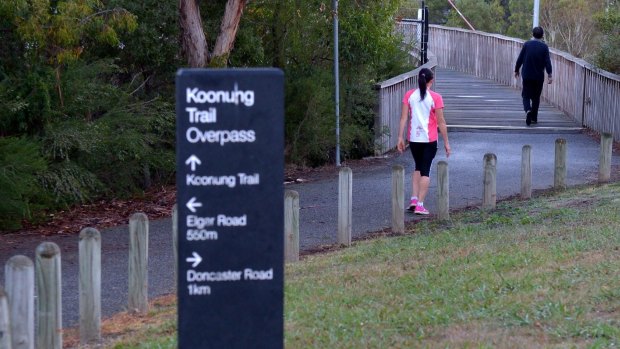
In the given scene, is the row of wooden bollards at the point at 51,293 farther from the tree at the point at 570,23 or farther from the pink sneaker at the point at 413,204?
the tree at the point at 570,23

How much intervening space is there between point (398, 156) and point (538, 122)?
476 centimetres

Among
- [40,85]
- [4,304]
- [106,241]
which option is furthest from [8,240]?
[4,304]

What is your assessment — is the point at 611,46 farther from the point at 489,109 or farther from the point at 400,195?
the point at 400,195

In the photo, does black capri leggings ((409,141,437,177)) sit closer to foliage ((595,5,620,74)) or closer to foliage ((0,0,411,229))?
foliage ((0,0,411,229))

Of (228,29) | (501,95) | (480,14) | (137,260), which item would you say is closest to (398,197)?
(137,260)

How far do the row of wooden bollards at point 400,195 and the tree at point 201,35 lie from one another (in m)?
4.77

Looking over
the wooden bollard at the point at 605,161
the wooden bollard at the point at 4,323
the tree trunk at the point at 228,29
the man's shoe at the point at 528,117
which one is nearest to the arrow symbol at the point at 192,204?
the wooden bollard at the point at 4,323

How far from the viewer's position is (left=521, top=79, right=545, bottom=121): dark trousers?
70.1ft

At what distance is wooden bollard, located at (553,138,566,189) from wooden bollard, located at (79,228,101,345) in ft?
28.0

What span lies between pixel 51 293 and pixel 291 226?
147 inches

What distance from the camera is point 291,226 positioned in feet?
34.1

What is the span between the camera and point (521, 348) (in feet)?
20.6

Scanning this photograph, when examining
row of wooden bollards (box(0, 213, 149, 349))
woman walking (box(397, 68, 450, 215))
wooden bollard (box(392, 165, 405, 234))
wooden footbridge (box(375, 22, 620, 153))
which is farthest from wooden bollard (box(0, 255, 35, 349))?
wooden footbridge (box(375, 22, 620, 153))

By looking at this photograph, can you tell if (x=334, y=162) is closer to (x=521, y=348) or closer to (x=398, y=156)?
(x=398, y=156)
